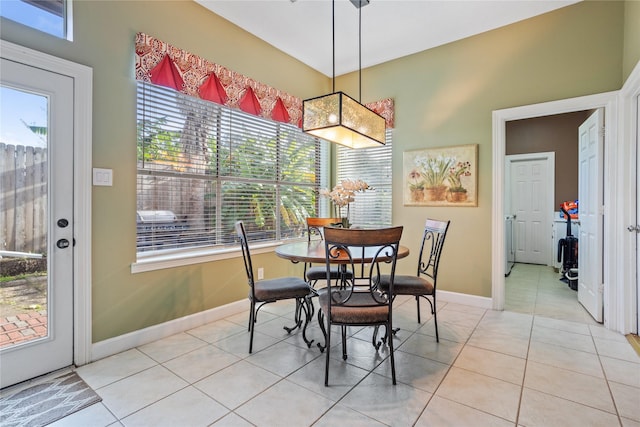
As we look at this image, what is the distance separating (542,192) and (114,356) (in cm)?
667

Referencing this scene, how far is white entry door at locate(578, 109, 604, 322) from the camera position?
283 centimetres

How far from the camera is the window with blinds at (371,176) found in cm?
403

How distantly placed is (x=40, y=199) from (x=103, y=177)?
0.38 meters

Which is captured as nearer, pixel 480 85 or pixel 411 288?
pixel 411 288

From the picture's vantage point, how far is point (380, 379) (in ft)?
6.31

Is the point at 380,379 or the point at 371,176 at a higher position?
the point at 371,176

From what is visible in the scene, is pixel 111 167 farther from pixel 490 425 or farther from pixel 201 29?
pixel 490 425

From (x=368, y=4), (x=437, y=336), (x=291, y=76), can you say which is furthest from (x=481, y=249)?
(x=291, y=76)

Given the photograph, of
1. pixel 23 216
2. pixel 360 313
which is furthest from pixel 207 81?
pixel 360 313

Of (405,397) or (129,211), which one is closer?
(405,397)

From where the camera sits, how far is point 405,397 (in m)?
1.74

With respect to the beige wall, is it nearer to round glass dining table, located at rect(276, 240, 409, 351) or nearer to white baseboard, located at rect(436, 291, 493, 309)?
white baseboard, located at rect(436, 291, 493, 309)

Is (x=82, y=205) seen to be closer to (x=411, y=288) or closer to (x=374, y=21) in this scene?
(x=411, y=288)

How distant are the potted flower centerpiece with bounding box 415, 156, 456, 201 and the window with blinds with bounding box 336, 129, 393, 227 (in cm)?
45
